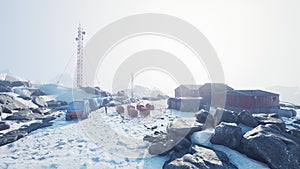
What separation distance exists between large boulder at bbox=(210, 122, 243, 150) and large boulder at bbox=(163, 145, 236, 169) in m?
1.03

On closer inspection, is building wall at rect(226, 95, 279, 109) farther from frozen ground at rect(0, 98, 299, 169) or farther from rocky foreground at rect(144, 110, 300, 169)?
frozen ground at rect(0, 98, 299, 169)

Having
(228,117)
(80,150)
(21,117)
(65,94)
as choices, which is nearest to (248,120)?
(228,117)

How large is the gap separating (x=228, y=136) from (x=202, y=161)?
8.40ft

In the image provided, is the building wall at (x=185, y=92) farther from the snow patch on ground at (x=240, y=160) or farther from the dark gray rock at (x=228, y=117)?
the snow patch on ground at (x=240, y=160)

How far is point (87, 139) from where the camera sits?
1172 cm

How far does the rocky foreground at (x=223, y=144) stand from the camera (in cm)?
737

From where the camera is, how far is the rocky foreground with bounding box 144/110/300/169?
7369 millimetres

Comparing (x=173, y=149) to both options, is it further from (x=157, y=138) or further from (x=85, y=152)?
(x=85, y=152)

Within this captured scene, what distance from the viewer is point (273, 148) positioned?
7758 mm

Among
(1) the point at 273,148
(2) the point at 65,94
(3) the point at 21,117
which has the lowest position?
(3) the point at 21,117

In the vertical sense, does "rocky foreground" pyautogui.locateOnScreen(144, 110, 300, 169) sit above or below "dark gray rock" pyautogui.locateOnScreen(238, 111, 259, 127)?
below

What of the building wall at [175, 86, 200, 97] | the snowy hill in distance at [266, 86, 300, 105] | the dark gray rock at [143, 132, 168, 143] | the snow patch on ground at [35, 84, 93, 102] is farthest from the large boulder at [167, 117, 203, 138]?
the snowy hill in distance at [266, 86, 300, 105]

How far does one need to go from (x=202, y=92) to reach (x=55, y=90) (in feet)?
107

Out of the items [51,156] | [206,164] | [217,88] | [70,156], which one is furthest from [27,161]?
[217,88]
